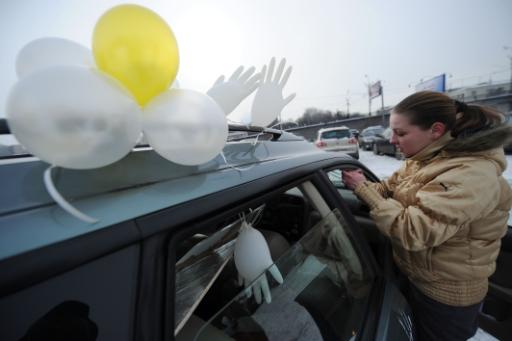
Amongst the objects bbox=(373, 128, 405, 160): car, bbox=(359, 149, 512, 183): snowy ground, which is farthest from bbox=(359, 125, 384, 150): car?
bbox=(359, 149, 512, 183): snowy ground

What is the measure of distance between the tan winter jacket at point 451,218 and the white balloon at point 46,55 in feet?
4.50

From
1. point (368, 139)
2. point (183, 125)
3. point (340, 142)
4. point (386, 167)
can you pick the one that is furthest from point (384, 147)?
point (183, 125)

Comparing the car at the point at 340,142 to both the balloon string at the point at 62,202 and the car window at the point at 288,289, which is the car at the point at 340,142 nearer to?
the car window at the point at 288,289

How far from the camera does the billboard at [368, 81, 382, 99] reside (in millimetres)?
30766

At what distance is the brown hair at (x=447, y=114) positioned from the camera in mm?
1160

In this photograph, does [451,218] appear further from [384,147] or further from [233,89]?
[384,147]

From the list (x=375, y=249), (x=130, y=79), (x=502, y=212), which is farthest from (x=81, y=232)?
(x=375, y=249)

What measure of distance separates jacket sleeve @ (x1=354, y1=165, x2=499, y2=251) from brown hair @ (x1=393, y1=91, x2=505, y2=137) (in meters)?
0.30

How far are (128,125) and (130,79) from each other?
0.50ft

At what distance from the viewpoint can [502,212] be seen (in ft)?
3.68

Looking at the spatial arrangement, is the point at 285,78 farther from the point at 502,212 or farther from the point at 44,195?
the point at 502,212

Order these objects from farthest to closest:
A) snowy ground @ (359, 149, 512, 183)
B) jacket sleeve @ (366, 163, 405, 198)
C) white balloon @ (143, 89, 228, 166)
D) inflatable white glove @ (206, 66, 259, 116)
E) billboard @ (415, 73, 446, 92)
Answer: billboard @ (415, 73, 446, 92), snowy ground @ (359, 149, 512, 183), jacket sleeve @ (366, 163, 405, 198), inflatable white glove @ (206, 66, 259, 116), white balloon @ (143, 89, 228, 166)

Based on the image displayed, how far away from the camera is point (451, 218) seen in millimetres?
962

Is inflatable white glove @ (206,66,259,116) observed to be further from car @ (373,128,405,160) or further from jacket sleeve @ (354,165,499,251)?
car @ (373,128,405,160)
